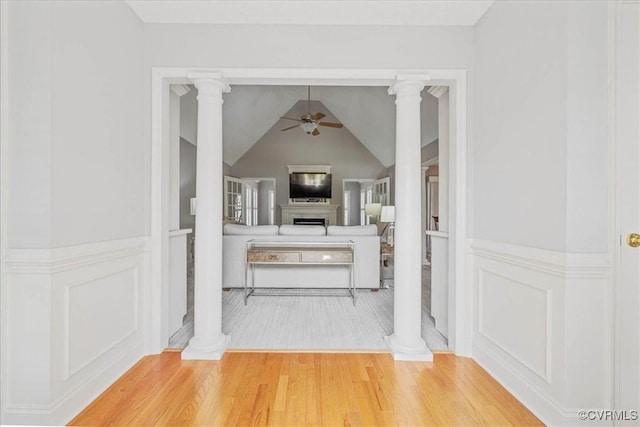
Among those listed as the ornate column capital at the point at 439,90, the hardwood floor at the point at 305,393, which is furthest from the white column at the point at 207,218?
the ornate column capital at the point at 439,90

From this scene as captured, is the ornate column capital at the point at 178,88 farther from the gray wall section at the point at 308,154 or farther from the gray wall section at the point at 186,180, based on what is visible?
the gray wall section at the point at 308,154

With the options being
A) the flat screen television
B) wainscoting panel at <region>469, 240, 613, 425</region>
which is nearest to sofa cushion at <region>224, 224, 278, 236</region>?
wainscoting panel at <region>469, 240, 613, 425</region>

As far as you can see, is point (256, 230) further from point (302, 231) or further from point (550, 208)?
point (550, 208)

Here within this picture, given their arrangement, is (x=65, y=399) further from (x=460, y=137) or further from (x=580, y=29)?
(x=580, y=29)

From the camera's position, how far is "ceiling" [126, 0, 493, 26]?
2.14 m

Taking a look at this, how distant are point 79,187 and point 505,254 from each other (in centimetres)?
242

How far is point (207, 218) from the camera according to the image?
2.35 m

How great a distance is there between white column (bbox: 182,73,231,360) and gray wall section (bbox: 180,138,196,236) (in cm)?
395

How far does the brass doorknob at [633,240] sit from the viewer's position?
1441 mm

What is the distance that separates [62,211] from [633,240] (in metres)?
2.66

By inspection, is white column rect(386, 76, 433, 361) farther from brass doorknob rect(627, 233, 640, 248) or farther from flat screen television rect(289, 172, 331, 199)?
flat screen television rect(289, 172, 331, 199)

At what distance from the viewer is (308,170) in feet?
29.3

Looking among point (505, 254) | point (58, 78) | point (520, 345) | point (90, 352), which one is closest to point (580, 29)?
point (505, 254)

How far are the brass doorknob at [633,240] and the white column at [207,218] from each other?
2324mm
